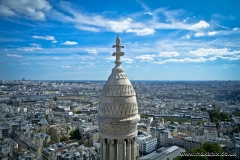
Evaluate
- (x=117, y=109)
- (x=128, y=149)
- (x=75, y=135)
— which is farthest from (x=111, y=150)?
(x=75, y=135)

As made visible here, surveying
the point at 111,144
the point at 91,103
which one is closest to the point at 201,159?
the point at 111,144

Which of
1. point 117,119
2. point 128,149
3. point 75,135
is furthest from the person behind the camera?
point 75,135

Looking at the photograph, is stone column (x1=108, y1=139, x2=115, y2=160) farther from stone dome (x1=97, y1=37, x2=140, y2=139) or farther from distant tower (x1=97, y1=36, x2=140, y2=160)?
stone dome (x1=97, y1=37, x2=140, y2=139)

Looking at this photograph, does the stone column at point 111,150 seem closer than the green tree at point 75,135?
Yes

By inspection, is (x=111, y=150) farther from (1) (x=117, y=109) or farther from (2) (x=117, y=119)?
(1) (x=117, y=109)

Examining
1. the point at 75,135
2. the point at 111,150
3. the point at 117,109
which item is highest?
the point at 117,109

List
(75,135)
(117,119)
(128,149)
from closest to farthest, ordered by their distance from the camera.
Result: (117,119) → (128,149) → (75,135)

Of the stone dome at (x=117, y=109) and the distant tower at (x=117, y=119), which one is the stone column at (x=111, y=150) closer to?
the distant tower at (x=117, y=119)

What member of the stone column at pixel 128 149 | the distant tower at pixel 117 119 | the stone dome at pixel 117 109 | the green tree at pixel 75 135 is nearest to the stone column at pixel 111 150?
the distant tower at pixel 117 119

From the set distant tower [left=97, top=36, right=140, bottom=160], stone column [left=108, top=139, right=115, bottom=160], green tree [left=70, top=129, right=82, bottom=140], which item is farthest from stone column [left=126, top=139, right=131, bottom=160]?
green tree [left=70, top=129, right=82, bottom=140]

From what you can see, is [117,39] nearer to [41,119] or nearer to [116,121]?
[116,121]
